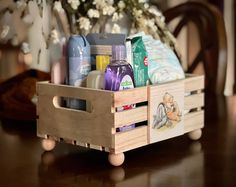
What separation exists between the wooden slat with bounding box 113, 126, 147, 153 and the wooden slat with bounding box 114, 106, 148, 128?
0.7 inches

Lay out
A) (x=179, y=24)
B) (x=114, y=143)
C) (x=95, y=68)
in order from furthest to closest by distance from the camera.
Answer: (x=179, y=24) → (x=95, y=68) → (x=114, y=143)

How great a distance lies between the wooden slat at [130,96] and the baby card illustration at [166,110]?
24 millimetres

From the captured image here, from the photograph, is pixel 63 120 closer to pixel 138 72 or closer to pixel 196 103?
pixel 138 72

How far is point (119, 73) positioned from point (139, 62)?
0.30 feet

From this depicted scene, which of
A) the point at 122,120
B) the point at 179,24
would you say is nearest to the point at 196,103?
the point at 122,120

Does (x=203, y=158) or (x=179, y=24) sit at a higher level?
→ (x=179, y=24)

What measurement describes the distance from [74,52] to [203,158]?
0.35 meters

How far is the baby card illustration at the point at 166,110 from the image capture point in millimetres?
1059

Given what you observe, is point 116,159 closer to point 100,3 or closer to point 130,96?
point 130,96

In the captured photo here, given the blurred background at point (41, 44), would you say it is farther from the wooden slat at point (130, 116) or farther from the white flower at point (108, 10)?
the wooden slat at point (130, 116)

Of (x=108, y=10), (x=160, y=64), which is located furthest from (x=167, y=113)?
(x=108, y=10)

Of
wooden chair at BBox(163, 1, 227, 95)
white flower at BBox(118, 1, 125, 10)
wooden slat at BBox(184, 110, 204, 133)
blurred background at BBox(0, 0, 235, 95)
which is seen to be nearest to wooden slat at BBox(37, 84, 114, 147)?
wooden slat at BBox(184, 110, 204, 133)

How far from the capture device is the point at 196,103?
1217 mm

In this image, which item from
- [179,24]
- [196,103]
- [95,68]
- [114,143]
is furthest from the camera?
[179,24]
